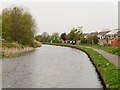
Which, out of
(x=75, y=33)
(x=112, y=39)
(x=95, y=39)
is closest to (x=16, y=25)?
(x=112, y=39)

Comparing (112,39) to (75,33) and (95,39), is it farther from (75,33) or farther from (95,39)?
(75,33)

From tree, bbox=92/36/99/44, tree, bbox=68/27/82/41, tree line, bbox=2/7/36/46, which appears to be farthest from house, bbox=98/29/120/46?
tree line, bbox=2/7/36/46

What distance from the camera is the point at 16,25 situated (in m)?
55.3

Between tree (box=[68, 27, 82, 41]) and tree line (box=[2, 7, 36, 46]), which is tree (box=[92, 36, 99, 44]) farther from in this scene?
tree (box=[68, 27, 82, 41])

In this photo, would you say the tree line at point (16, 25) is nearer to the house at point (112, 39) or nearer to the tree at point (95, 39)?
the house at point (112, 39)

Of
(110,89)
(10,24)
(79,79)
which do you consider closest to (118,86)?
(110,89)

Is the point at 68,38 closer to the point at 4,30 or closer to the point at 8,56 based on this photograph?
the point at 4,30

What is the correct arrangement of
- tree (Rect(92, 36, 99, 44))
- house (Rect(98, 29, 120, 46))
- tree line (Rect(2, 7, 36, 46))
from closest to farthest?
house (Rect(98, 29, 120, 46)) → tree line (Rect(2, 7, 36, 46)) → tree (Rect(92, 36, 99, 44))

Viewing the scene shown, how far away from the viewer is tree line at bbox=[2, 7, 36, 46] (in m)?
55.4

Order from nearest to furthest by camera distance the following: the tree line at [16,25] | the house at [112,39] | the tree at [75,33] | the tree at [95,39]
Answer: the house at [112,39]
the tree line at [16,25]
the tree at [95,39]
the tree at [75,33]

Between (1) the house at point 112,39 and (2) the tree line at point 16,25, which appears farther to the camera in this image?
(2) the tree line at point 16,25

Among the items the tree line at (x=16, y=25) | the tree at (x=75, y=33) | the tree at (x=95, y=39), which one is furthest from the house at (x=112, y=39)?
the tree line at (x=16, y=25)

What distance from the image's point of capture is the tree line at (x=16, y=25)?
55.4 m

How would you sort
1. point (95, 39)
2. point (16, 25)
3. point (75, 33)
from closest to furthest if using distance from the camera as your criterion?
1. point (16, 25)
2. point (95, 39)
3. point (75, 33)
